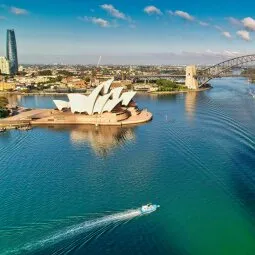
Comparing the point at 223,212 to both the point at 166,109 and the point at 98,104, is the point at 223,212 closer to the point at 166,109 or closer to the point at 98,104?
the point at 98,104

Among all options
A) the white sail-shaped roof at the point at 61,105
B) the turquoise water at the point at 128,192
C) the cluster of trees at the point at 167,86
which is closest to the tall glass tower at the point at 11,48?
the cluster of trees at the point at 167,86

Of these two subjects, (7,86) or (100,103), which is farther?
(7,86)

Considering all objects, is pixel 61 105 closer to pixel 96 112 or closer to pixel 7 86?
pixel 96 112

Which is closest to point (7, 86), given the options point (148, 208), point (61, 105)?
point (61, 105)

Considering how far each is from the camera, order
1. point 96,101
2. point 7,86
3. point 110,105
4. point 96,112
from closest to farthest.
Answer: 1. point 110,105
2. point 96,101
3. point 96,112
4. point 7,86

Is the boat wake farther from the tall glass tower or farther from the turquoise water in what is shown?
the tall glass tower

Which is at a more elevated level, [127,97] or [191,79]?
[127,97]

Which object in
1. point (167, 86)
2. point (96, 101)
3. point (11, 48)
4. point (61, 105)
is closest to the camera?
point (96, 101)

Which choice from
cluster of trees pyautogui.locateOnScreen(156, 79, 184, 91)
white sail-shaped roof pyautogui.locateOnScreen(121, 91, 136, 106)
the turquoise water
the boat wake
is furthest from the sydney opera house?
cluster of trees pyautogui.locateOnScreen(156, 79, 184, 91)
